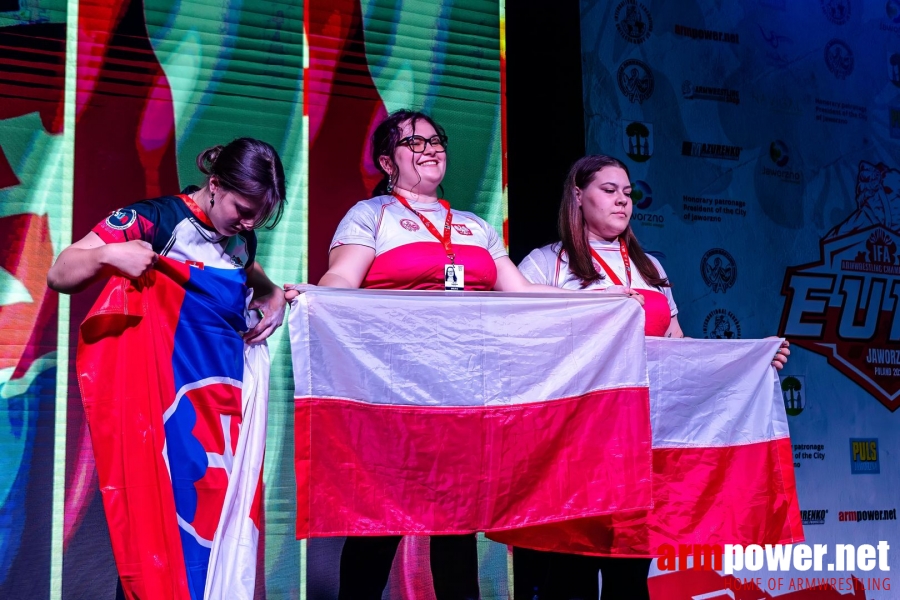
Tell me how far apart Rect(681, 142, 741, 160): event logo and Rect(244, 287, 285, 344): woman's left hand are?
2352mm

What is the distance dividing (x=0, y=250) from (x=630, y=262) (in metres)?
2.10

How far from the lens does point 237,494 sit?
2211 millimetres

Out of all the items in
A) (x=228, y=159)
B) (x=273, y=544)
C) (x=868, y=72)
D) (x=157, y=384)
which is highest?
(x=868, y=72)

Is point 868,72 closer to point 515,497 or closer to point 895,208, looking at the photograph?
point 895,208

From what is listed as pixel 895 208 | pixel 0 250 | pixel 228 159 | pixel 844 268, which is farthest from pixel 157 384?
pixel 895 208

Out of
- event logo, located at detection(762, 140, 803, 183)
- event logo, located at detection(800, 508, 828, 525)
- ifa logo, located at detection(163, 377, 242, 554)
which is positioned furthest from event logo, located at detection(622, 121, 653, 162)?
ifa logo, located at detection(163, 377, 242, 554)

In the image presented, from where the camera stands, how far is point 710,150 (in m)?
4.21

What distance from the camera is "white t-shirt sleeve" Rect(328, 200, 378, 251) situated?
2492mm

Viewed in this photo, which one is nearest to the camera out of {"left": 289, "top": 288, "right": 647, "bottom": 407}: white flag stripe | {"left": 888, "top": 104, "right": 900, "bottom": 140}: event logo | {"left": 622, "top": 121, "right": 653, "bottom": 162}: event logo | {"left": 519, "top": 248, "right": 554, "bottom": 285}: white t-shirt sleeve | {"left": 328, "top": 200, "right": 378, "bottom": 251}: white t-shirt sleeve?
{"left": 289, "top": 288, "right": 647, "bottom": 407}: white flag stripe

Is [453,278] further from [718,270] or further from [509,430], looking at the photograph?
[718,270]

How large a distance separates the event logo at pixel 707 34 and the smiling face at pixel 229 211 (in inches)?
105

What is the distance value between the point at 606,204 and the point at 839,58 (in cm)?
247

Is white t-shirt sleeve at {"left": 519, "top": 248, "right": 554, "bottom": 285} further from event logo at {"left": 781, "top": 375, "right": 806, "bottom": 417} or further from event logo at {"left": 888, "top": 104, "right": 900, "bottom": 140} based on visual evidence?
event logo at {"left": 888, "top": 104, "right": 900, "bottom": 140}

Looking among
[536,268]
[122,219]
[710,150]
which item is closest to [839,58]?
[710,150]
